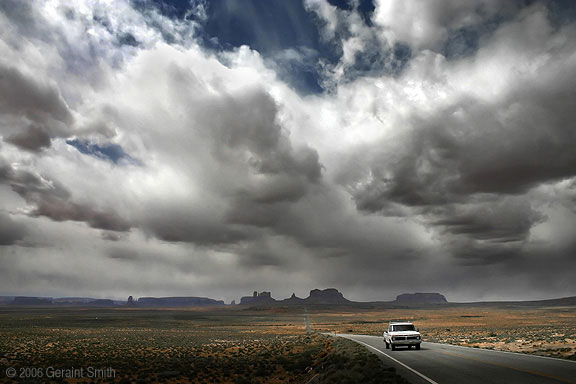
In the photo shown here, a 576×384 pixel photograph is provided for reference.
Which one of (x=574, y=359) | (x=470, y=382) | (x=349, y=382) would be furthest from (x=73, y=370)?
(x=574, y=359)

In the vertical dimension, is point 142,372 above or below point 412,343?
below

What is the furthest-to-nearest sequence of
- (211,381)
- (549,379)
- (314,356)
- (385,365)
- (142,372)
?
(314,356), (142,372), (211,381), (385,365), (549,379)

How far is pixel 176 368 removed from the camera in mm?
28453

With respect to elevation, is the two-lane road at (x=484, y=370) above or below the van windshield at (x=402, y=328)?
below

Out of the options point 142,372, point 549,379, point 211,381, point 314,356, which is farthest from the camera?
point 314,356

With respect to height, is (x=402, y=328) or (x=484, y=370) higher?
(x=402, y=328)

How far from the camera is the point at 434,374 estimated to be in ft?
52.9

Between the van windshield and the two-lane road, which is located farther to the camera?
the van windshield

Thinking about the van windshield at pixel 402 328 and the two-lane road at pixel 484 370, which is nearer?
the two-lane road at pixel 484 370

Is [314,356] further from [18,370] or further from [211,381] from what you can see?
[18,370]

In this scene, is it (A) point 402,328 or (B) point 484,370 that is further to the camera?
(A) point 402,328

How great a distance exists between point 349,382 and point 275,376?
422 inches

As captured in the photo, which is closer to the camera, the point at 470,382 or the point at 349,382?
the point at 470,382

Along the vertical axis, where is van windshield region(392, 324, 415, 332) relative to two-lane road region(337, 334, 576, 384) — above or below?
above
